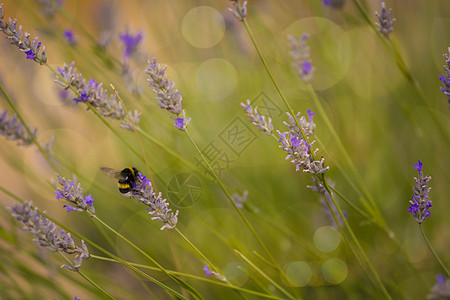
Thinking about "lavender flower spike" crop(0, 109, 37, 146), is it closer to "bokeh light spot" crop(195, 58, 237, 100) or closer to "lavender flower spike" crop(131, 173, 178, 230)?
"lavender flower spike" crop(131, 173, 178, 230)

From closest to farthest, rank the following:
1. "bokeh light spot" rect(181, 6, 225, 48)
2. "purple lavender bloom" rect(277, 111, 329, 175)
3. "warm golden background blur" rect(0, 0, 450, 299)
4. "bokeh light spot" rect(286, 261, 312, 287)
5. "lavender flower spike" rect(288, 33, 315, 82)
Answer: "purple lavender bloom" rect(277, 111, 329, 175), "lavender flower spike" rect(288, 33, 315, 82), "warm golden background blur" rect(0, 0, 450, 299), "bokeh light spot" rect(286, 261, 312, 287), "bokeh light spot" rect(181, 6, 225, 48)

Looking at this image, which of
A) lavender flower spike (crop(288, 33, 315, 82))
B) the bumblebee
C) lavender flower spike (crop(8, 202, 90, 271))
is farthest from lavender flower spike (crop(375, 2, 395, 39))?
lavender flower spike (crop(8, 202, 90, 271))

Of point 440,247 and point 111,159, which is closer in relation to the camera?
point 440,247

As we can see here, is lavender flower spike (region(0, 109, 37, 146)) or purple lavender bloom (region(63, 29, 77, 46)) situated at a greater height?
purple lavender bloom (region(63, 29, 77, 46))

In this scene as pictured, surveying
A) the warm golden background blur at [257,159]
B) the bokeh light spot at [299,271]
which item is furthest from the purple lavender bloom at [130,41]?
the bokeh light spot at [299,271]

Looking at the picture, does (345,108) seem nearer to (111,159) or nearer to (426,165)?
(426,165)

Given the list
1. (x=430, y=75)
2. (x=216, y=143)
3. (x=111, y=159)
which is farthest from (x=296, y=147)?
(x=111, y=159)

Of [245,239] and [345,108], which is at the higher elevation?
[345,108]

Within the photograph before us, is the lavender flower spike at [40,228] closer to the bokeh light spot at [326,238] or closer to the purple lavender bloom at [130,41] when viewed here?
the purple lavender bloom at [130,41]
